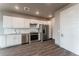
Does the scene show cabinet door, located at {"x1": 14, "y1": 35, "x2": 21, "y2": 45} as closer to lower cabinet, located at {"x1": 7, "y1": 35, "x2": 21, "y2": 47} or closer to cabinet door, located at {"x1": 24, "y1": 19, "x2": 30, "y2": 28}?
lower cabinet, located at {"x1": 7, "y1": 35, "x2": 21, "y2": 47}

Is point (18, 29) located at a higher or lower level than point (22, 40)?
higher

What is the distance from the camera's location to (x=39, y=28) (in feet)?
26.0

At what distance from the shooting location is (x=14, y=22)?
20.1 feet

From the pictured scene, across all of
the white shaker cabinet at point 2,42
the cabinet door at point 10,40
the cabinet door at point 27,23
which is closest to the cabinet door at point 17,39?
the cabinet door at point 10,40

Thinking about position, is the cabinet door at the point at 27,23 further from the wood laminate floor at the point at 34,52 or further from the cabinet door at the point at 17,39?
the wood laminate floor at the point at 34,52

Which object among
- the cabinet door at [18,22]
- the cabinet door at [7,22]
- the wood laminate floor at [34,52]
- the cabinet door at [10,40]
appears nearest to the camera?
the wood laminate floor at [34,52]

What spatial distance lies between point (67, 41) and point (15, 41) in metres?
3.01

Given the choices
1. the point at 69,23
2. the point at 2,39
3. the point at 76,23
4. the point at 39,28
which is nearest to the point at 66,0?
the point at 76,23

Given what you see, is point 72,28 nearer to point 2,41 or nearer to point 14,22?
point 2,41

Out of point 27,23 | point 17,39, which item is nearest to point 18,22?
point 27,23

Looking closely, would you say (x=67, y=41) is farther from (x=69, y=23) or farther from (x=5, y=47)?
(x=5, y=47)

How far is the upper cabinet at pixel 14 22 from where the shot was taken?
5.65 metres

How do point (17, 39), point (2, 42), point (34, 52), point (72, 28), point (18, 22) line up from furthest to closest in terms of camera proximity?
point (18, 22), point (17, 39), point (2, 42), point (34, 52), point (72, 28)

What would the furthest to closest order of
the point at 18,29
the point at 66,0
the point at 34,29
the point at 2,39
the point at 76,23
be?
the point at 34,29 < the point at 18,29 < the point at 2,39 < the point at 76,23 < the point at 66,0
